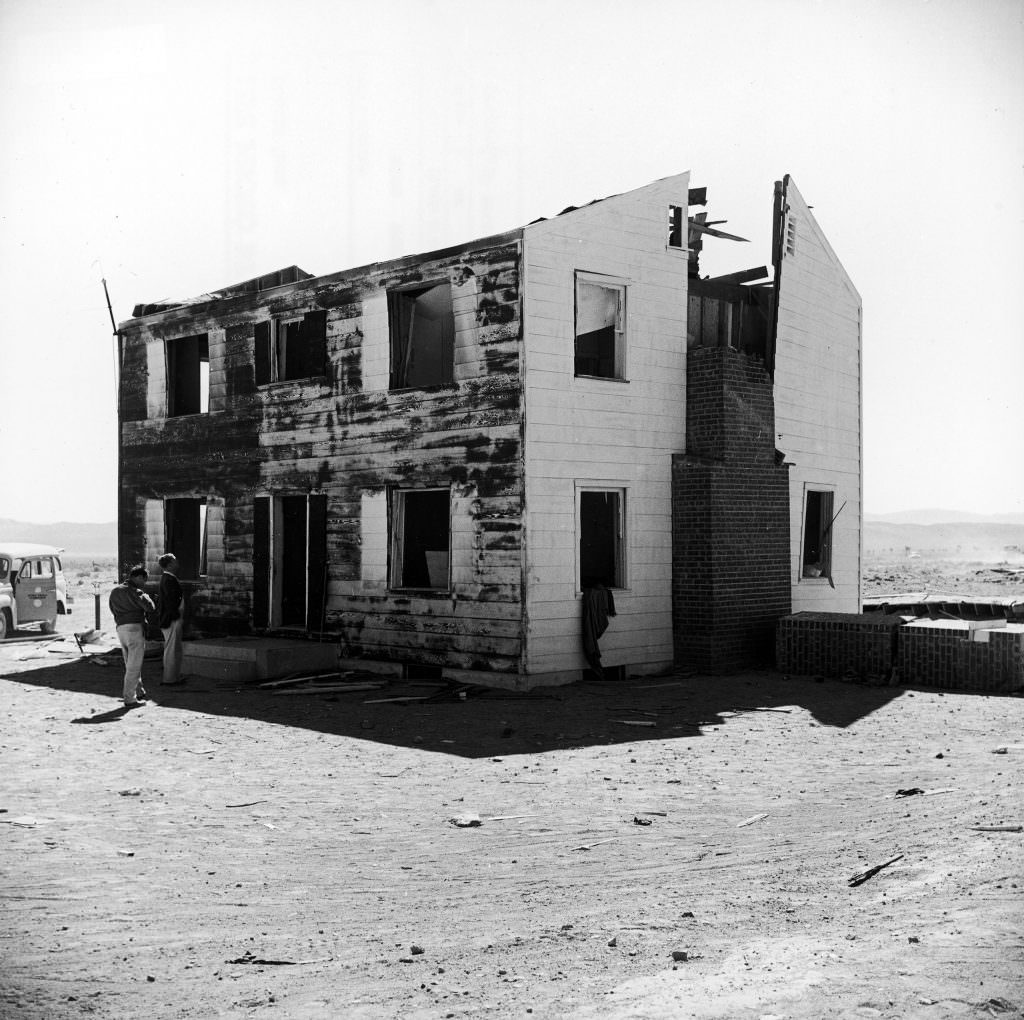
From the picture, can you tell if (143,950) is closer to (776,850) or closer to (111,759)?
(776,850)

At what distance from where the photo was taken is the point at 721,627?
15.8 meters

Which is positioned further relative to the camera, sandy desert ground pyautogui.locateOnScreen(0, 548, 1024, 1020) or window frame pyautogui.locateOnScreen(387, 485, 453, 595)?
window frame pyautogui.locateOnScreen(387, 485, 453, 595)

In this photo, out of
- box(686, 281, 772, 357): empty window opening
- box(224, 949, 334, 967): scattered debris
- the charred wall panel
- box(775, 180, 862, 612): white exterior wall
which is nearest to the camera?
box(224, 949, 334, 967): scattered debris

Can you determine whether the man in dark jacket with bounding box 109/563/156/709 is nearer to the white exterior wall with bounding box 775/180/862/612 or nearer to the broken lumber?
the broken lumber

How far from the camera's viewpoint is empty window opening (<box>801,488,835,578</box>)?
18.7 m

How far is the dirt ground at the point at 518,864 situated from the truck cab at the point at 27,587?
520 inches

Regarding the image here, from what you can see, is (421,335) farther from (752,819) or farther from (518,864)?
(518,864)

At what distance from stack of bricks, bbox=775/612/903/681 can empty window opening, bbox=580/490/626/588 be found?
102 inches

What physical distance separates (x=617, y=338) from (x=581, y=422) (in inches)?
59.9

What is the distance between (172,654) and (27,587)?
36.5 ft

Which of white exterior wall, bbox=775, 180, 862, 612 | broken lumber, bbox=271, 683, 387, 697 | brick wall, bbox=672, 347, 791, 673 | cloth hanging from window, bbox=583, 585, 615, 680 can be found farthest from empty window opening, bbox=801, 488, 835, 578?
broken lumber, bbox=271, 683, 387, 697

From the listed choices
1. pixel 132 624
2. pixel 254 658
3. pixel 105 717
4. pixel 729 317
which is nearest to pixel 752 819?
pixel 105 717

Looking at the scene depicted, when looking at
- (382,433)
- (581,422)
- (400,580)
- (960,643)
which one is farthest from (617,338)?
(960,643)

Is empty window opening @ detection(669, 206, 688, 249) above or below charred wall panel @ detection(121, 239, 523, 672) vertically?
above
